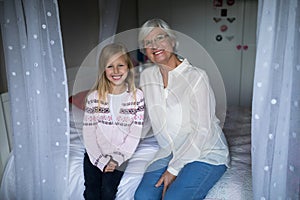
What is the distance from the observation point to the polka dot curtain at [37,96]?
3.95ft

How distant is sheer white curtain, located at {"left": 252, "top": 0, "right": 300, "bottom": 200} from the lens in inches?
38.4

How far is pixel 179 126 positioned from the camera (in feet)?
4.59

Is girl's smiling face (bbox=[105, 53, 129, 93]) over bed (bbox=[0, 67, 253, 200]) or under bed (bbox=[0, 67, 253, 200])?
over

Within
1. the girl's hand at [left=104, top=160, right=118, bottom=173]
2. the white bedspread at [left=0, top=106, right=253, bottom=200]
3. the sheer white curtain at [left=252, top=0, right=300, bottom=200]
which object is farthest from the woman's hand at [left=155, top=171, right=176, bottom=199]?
the sheer white curtain at [left=252, top=0, right=300, bottom=200]

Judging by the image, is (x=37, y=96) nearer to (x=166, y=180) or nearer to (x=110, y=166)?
(x=110, y=166)

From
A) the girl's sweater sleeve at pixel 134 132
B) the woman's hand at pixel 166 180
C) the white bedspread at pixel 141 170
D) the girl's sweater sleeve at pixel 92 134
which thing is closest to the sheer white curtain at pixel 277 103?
the white bedspread at pixel 141 170

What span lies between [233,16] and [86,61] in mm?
1910

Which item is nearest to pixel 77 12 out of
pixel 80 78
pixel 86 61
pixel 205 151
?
pixel 86 61

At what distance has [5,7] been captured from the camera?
4.00ft

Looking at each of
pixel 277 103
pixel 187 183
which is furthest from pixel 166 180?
pixel 277 103

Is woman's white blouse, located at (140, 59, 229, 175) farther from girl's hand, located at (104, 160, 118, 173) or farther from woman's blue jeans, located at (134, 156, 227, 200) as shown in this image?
girl's hand, located at (104, 160, 118, 173)

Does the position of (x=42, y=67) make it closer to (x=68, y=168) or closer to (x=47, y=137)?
(x=47, y=137)

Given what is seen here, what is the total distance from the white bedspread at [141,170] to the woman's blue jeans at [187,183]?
6 centimetres

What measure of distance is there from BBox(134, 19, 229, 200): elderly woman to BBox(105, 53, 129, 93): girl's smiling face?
5.8 inches
